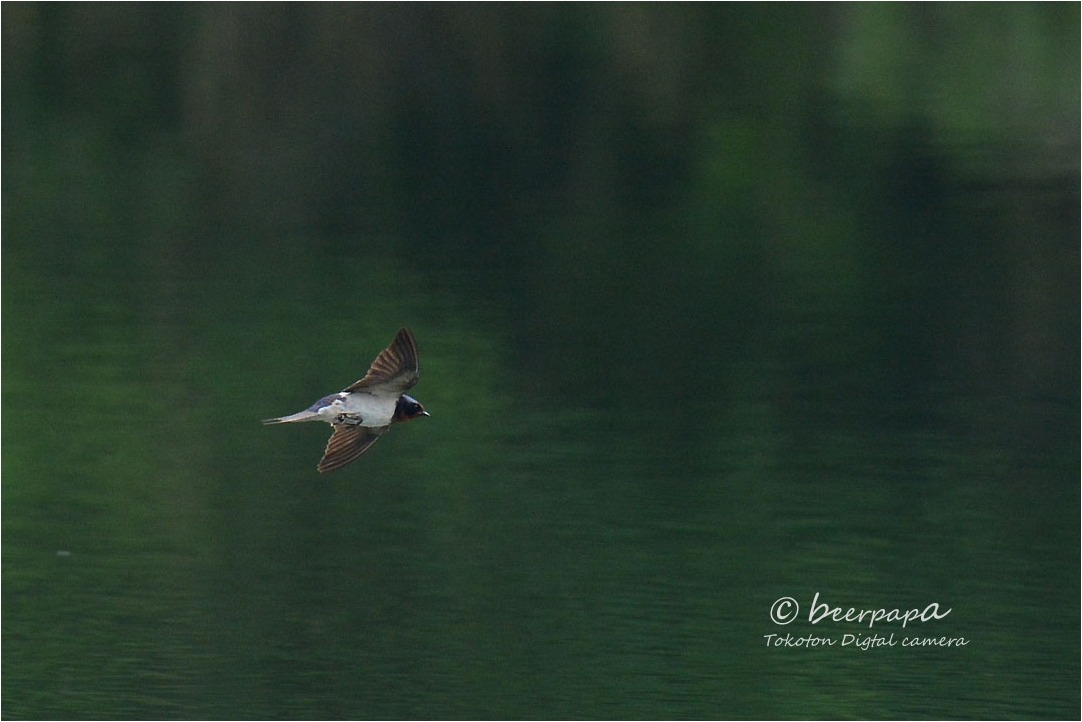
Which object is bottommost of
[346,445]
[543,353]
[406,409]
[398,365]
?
[543,353]

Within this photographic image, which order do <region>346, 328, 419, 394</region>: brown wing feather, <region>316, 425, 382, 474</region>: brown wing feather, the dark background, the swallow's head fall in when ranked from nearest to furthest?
<region>346, 328, 419, 394</region>: brown wing feather
the swallow's head
<region>316, 425, 382, 474</region>: brown wing feather
the dark background

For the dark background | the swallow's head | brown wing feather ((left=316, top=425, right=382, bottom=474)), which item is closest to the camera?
the swallow's head

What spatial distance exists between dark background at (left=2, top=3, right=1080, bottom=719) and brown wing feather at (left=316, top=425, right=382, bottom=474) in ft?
3.98

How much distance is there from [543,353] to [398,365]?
3750 millimetres

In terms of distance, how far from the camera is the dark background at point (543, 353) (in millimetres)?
5785

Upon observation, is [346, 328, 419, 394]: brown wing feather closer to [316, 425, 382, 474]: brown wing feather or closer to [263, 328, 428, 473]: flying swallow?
[263, 328, 428, 473]: flying swallow

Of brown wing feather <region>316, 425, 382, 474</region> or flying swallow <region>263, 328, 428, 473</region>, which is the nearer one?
flying swallow <region>263, 328, 428, 473</region>

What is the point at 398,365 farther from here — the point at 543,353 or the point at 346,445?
the point at 543,353

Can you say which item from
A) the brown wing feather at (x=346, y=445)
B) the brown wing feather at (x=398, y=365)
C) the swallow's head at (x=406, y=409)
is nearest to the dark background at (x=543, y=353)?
the brown wing feather at (x=346, y=445)

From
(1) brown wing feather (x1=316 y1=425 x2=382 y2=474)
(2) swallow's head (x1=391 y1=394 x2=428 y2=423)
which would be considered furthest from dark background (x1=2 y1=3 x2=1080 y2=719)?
(2) swallow's head (x1=391 y1=394 x2=428 y2=423)

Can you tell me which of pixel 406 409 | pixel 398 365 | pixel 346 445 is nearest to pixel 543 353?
pixel 346 445

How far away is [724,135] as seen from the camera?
11797mm

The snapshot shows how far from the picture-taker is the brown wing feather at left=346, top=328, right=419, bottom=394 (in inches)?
173

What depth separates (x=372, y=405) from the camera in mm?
4535
